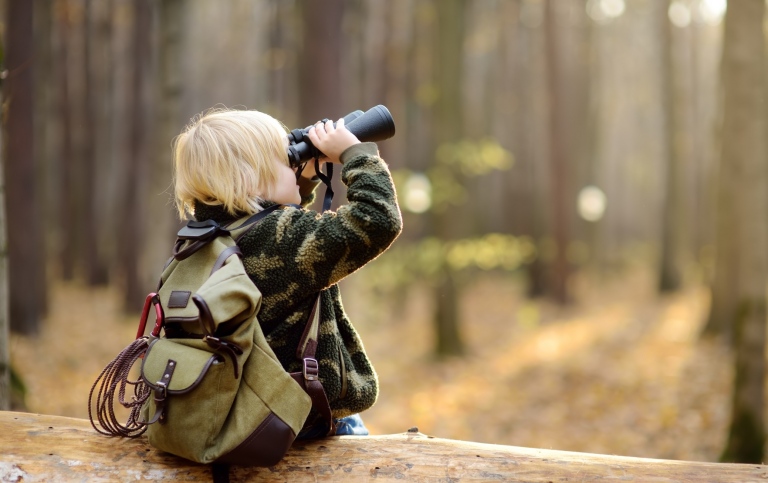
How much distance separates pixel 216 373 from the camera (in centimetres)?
219

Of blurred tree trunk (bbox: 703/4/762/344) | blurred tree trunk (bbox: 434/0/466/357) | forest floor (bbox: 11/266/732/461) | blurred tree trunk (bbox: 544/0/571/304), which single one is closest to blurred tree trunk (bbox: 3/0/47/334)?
forest floor (bbox: 11/266/732/461)

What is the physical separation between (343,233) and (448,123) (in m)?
8.57

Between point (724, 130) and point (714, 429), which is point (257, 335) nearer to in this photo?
point (714, 429)

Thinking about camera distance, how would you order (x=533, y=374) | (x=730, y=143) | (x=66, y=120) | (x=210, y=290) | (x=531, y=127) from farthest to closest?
(x=531, y=127) → (x=66, y=120) → (x=533, y=374) → (x=730, y=143) → (x=210, y=290)

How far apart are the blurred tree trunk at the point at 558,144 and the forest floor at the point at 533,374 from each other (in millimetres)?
883

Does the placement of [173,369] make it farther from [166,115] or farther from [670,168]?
[670,168]

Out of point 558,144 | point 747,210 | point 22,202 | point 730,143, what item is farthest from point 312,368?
point 558,144

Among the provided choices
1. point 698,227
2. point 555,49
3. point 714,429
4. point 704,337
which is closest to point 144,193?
point 555,49

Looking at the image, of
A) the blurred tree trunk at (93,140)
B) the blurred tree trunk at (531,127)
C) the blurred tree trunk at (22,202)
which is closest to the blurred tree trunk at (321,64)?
the blurred tree trunk at (22,202)

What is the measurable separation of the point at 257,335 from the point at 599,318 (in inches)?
493

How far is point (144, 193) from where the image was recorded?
15023 mm

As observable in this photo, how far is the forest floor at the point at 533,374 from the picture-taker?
7121mm

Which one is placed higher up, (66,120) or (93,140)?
(66,120)

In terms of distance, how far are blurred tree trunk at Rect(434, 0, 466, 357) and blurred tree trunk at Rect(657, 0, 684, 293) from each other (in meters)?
6.34
